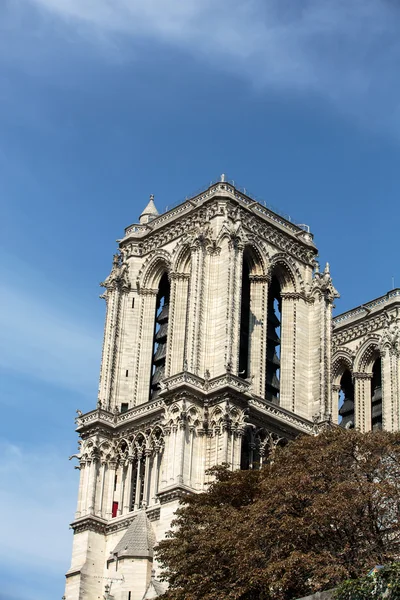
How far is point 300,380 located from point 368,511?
2528 centimetres

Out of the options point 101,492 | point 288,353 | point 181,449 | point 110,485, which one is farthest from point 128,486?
point 288,353

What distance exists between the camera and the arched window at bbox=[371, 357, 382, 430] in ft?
252

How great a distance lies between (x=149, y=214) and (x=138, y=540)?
2143 cm

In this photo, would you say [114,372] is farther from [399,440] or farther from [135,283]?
[399,440]

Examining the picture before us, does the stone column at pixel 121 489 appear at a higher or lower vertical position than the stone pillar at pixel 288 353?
lower

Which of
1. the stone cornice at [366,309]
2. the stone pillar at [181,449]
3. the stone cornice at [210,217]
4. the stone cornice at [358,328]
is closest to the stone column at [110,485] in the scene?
the stone pillar at [181,449]

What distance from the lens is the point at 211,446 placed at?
60.8 metres

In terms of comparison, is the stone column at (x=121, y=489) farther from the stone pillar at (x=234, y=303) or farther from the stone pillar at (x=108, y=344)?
the stone pillar at (x=234, y=303)

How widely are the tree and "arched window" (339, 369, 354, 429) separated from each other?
29844 millimetres

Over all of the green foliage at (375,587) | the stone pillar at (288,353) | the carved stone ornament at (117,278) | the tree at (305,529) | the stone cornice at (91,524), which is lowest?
the green foliage at (375,587)

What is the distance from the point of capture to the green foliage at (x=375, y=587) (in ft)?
111

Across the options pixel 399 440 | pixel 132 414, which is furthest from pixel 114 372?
pixel 399 440

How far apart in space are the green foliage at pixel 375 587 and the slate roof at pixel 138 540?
25.5 metres

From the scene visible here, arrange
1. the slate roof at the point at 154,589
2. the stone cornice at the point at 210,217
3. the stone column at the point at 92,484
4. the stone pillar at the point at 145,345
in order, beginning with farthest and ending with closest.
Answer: the stone cornice at the point at 210,217
the stone pillar at the point at 145,345
the stone column at the point at 92,484
the slate roof at the point at 154,589
